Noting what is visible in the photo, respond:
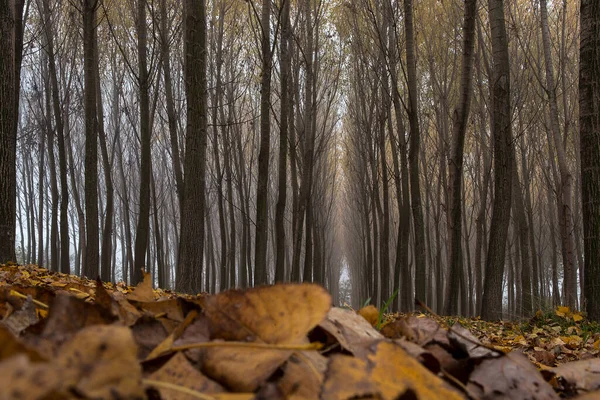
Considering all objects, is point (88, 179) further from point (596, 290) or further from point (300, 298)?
point (300, 298)

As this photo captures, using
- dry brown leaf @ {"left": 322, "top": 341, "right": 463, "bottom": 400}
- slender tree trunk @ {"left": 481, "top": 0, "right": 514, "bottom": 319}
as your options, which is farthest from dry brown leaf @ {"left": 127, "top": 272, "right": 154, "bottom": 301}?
slender tree trunk @ {"left": 481, "top": 0, "right": 514, "bottom": 319}

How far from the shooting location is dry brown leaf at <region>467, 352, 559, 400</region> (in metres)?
0.78

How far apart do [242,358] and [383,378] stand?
0.63ft

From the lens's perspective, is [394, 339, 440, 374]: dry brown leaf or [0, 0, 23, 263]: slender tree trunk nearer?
[394, 339, 440, 374]: dry brown leaf

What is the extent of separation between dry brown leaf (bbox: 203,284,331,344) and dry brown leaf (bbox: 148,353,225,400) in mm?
115

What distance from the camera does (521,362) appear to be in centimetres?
88

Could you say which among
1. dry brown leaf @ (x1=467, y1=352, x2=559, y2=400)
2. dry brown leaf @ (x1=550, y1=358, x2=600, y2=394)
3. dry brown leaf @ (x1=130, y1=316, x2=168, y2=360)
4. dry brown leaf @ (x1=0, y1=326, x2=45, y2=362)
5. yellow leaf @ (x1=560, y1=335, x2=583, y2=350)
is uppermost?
dry brown leaf @ (x1=0, y1=326, x2=45, y2=362)

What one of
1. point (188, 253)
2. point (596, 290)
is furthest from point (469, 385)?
point (188, 253)

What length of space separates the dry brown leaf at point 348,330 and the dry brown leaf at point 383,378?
10 cm

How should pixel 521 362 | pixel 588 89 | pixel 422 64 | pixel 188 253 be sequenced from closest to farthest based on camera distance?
pixel 521 362, pixel 588 89, pixel 188 253, pixel 422 64

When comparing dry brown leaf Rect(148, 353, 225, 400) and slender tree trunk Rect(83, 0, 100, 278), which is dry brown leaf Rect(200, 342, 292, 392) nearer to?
dry brown leaf Rect(148, 353, 225, 400)

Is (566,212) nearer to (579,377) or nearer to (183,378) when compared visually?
(579,377)

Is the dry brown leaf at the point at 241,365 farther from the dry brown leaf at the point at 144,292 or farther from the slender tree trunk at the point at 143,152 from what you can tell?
the slender tree trunk at the point at 143,152

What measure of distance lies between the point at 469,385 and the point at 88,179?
7313 millimetres
